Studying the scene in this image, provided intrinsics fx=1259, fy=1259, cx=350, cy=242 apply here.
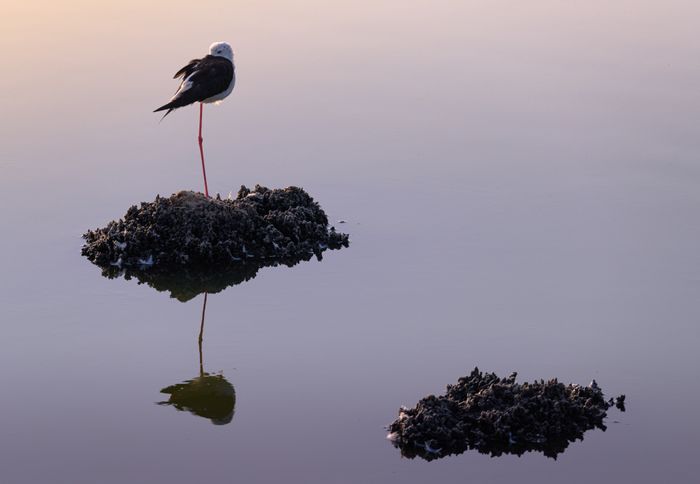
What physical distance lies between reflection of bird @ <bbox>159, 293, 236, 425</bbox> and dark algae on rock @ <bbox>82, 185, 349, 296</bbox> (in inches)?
85.1

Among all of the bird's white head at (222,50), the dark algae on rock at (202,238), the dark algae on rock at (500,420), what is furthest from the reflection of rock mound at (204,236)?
the dark algae on rock at (500,420)

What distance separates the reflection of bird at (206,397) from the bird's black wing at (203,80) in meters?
3.85

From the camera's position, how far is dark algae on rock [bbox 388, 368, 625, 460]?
7.66m

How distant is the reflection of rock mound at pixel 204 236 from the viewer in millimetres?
10883

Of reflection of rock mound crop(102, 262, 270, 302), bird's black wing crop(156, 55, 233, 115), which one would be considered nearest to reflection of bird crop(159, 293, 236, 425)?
reflection of rock mound crop(102, 262, 270, 302)

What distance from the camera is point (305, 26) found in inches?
752

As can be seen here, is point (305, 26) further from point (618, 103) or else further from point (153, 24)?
point (618, 103)

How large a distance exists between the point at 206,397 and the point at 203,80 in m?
4.41

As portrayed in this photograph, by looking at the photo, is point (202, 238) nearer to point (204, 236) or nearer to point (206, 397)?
point (204, 236)

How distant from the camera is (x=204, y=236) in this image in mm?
10883

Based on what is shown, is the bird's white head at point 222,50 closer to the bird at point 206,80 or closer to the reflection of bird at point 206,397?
the bird at point 206,80

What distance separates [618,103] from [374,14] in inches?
235

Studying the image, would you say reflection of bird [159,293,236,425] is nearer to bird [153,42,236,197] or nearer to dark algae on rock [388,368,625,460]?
dark algae on rock [388,368,625,460]

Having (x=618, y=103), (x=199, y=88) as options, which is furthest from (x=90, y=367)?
(x=618, y=103)
